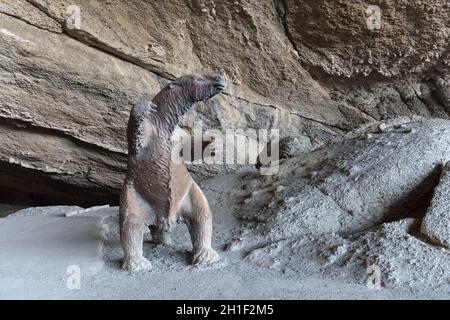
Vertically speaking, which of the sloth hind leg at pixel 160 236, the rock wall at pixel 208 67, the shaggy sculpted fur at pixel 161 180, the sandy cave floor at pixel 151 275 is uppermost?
the rock wall at pixel 208 67

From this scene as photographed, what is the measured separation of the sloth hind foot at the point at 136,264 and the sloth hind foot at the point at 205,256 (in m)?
0.16

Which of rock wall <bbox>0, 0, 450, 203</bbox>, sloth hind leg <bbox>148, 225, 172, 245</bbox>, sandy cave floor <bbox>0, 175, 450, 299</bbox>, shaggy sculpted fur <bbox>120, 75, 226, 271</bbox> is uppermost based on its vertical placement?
rock wall <bbox>0, 0, 450, 203</bbox>

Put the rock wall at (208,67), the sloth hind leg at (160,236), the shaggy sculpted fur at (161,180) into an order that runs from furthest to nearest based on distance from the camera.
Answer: the rock wall at (208,67), the sloth hind leg at (160,236), the shaggy sculpted fur at (161,180)

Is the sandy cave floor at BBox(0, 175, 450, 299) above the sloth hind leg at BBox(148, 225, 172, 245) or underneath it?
underneath

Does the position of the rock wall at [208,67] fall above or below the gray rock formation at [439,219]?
above

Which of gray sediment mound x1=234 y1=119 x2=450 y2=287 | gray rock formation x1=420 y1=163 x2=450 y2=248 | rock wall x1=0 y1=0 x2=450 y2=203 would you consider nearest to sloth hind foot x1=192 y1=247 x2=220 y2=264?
gray sediment mound x1=234 y1=119 x2=450 y2=287

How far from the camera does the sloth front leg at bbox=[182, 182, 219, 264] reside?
174 centimetres

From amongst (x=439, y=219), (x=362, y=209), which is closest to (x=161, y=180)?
(x=362, y=209)

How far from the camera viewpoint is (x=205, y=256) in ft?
5.67

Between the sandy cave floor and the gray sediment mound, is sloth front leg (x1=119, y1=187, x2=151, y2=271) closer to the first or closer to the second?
the sandy cave floor

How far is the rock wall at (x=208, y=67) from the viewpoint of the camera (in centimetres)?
258

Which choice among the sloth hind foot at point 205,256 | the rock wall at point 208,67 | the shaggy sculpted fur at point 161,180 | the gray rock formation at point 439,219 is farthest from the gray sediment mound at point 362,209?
the rock wall at point 208,67

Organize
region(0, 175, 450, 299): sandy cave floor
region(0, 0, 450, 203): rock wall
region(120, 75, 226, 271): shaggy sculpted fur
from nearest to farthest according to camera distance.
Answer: region(0, 175, 450, 299): sandy cave floor, region(120, 75, 226, 271): shaggy sculpted fur, region(0, 0, 450, 203): rock wall

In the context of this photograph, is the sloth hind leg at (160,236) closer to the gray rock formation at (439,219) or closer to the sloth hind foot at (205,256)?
the sloth hind foot at (205,256)
